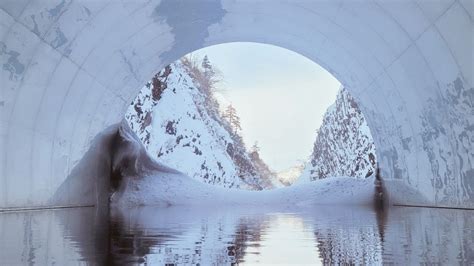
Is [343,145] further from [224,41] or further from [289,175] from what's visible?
[289,175]

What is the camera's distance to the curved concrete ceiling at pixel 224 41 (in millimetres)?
7719

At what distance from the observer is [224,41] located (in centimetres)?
1326

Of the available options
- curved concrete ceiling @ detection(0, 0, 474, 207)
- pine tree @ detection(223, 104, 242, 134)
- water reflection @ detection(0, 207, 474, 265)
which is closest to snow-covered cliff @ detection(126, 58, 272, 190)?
pine tree @ detection(223, 104, 242, 134)

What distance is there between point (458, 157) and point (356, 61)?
12.6 feet

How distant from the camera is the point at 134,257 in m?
3.27

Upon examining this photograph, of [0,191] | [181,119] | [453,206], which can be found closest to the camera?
[0,191]

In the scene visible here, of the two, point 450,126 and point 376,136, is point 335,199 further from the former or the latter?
point 450,126

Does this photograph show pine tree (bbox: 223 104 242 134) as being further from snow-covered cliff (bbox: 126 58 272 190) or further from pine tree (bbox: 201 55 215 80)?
snow-covered cliff (bbox: 126 58 272 190)

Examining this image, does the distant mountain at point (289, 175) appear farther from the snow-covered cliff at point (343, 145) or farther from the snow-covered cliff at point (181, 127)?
the snow-covered cliff at point (181, 127)

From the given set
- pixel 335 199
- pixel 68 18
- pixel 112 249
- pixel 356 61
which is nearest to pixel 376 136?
pixel 335 199

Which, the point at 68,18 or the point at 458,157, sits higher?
the point at 68,18

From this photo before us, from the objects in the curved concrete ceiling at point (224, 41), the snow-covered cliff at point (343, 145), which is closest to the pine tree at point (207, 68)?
the snow-covered cliff at point (343, 145)

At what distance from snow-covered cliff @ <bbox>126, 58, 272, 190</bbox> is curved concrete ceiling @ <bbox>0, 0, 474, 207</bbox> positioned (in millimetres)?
15662

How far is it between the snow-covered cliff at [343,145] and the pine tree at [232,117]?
9763 millimetres
